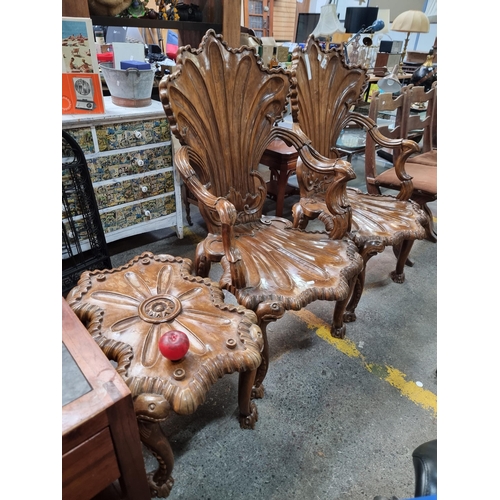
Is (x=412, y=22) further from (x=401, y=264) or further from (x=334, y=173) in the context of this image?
(x=334, y=173)

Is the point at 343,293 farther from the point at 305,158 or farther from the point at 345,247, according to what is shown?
the point at 305,158

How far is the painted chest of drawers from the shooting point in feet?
5.78

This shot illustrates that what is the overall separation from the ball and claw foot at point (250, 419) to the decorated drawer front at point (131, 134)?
147 centimetres

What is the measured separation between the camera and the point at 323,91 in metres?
1.71

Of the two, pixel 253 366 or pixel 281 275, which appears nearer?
pixel 253 366

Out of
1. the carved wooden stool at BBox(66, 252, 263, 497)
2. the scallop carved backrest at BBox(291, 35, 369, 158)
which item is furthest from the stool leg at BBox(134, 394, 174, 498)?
the scallop carved backrest at BBox(291, 35, 369, 158)

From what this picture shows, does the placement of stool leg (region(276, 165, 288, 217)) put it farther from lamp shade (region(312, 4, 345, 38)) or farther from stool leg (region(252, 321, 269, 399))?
lamp shade (region(312, 4, 345, 38))

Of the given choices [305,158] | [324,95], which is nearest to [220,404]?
[305,158]

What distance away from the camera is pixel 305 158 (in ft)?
4.92

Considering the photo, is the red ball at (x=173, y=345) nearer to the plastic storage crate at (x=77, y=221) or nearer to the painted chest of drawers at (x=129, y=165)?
the plastic storage crate at (x=77, y=221)

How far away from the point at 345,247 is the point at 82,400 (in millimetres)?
1115

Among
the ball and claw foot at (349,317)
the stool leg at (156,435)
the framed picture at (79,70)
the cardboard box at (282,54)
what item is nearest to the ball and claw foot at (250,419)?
the stool leg at (156,435)

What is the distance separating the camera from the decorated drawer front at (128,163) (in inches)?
72.0
